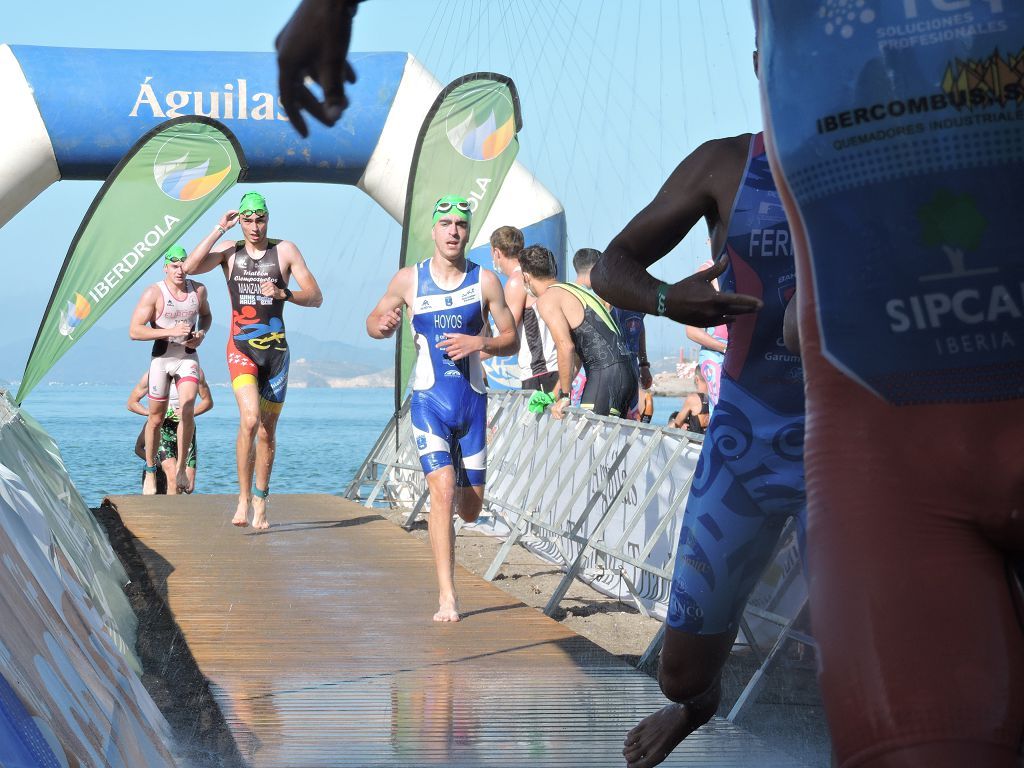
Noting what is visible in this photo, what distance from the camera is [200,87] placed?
1411cm

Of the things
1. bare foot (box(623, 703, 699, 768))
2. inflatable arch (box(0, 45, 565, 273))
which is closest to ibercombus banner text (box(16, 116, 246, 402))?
inflatable arch (box(0, 45, 565, 273))

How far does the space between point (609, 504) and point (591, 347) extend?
148 centimetres

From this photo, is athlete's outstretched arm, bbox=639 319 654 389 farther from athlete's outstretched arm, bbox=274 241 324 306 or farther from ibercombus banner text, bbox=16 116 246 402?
ibercombus banner text, bbox=16 116 246 402

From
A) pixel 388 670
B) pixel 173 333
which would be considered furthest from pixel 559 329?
pixel 173 333

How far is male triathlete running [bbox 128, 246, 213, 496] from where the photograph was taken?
12.2 meters

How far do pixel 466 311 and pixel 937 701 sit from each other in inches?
212

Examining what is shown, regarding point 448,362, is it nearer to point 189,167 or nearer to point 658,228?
point 658,228

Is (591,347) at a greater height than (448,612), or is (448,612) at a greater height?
(591,347)

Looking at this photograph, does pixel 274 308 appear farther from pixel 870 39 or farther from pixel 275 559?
pixel 870 39

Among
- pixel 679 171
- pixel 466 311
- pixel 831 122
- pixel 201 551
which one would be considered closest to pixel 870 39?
pixel 831 122

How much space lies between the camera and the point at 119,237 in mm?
12602

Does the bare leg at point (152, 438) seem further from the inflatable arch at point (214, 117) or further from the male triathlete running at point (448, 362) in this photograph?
the male triathlete running at point (448, 362)

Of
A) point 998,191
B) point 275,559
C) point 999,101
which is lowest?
point 275,559

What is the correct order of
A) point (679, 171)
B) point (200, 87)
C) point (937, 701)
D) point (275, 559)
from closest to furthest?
1. point (937, 701)
2. point (679, 171)
3. point (275, 559)
4. point (200, 87)
